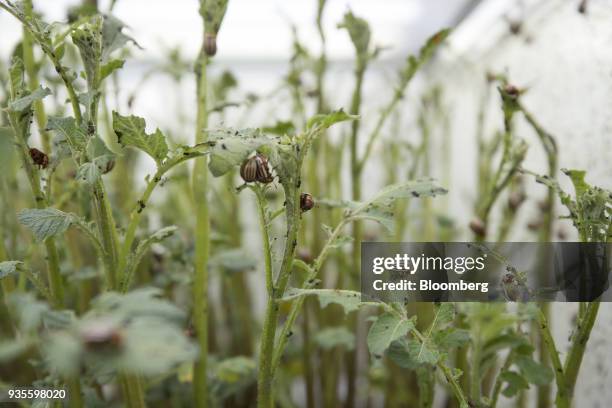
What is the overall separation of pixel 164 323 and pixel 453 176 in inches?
74.1

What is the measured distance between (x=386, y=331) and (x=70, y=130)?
346mm

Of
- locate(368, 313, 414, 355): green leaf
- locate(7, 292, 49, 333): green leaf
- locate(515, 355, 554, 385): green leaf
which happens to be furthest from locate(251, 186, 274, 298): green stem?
locate(515, 355, 554, 385): green leaf

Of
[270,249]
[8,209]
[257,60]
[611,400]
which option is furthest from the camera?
[257,60]

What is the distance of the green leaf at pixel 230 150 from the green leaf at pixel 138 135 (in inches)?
2.5

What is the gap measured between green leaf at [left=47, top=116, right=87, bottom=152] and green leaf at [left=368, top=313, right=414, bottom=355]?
32cm

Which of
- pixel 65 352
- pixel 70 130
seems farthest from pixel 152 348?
pixel 70 130

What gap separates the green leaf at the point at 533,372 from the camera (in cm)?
57

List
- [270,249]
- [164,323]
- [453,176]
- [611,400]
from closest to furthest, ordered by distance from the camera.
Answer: [164,323] → [270,249] → [611,400] → [453,176]

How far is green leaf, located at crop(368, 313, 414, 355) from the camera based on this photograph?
463mm

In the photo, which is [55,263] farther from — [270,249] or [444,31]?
[444,31]

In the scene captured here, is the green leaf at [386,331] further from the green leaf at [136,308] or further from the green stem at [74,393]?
the green stem at [74,393]

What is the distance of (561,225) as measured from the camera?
926mm

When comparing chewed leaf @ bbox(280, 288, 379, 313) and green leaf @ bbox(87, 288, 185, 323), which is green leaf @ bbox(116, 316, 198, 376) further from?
chewed leaf @ bbox(280, 288, 379, 313)

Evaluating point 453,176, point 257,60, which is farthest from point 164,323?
point 257,60
